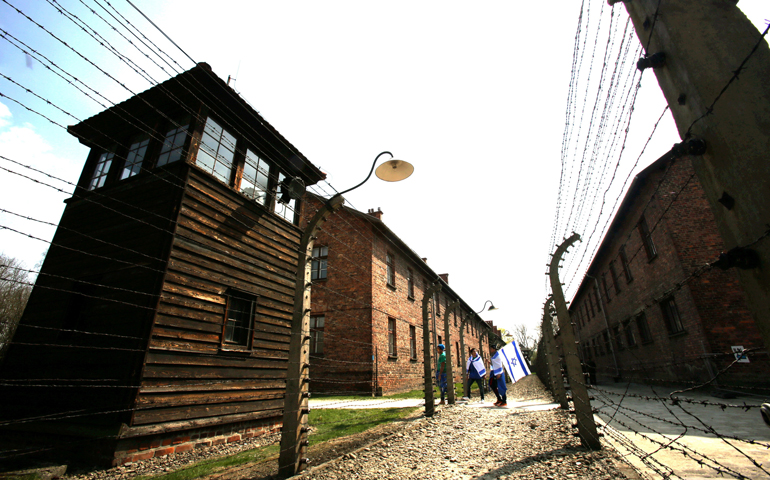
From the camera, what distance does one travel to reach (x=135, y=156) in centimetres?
726

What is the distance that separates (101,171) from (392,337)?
11.3 meters

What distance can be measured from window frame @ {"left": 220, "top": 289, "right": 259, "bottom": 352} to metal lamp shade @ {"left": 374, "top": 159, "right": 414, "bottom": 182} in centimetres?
344

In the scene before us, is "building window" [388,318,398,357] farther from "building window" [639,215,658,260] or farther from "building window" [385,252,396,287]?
"building window" [639,215,658,260]

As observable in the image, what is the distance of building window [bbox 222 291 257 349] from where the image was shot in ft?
21.0

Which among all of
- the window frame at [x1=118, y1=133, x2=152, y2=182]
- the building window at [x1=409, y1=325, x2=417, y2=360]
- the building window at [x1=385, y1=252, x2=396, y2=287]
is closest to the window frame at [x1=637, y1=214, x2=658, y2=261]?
the building window at [x1=385, y1=252, x2=396, y2=287]

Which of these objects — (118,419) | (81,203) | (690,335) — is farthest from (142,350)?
(690,335)

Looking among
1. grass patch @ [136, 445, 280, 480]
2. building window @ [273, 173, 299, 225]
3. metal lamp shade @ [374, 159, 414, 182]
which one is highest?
building window @ [273, 173, 299, 225]

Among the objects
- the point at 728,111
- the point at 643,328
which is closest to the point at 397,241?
the point at 643,328

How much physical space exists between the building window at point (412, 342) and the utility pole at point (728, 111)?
1558 cm

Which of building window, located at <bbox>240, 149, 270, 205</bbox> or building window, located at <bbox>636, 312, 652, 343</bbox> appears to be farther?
building window, located at <bbox>636, 312, 652, 343</bbox>

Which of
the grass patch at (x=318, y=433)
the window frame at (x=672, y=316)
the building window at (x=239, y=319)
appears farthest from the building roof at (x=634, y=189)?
the building window at (x=239, y=319)

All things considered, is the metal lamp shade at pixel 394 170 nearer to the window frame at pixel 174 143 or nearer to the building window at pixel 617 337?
the window frame at pixel 174 143

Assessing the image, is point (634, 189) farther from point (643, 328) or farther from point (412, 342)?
point (412, 342)

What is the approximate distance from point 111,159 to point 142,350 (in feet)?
16.5
